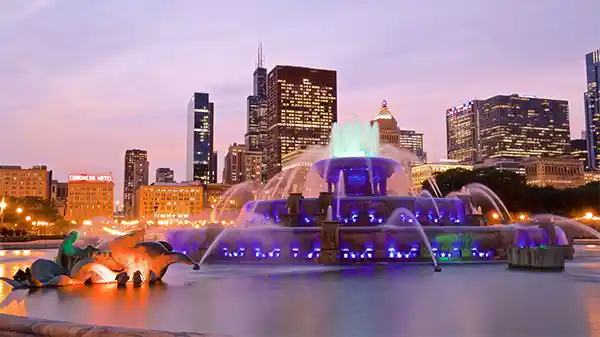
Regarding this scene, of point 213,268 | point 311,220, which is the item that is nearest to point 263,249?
point 213,268

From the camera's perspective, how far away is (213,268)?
2231 centimetres

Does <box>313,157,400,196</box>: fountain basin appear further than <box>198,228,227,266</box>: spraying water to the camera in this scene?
Yes

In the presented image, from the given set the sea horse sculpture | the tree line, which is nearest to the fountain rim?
the sea horse sculpture

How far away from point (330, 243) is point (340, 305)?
12.1m

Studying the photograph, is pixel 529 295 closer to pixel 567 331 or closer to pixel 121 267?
pixel 567 331

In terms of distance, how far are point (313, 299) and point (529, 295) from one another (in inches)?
201

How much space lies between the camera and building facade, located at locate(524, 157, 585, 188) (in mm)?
179875

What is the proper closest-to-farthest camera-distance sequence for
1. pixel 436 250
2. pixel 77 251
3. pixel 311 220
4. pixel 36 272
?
pixel 36 272 → pixel 77 251 → pixel 436 250 → pixel 311 220

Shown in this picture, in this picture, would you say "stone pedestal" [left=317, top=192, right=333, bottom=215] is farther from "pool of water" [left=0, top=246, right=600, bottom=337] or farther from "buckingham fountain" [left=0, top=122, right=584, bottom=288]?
"pool of water" [left=0, top=246, right=600, bottom=337]

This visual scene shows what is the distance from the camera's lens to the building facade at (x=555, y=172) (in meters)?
180

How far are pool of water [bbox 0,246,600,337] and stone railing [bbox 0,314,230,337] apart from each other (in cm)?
171

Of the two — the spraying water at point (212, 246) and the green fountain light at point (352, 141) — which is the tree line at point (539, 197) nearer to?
the green fountain light at point (352, 141)

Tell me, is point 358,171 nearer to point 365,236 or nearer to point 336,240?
point 365,236

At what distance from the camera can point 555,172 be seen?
18238cm
